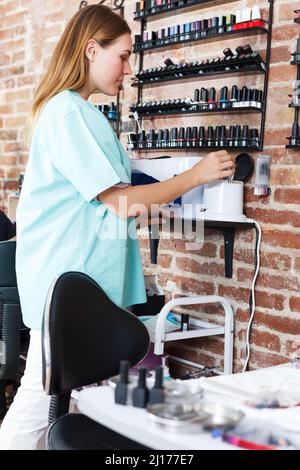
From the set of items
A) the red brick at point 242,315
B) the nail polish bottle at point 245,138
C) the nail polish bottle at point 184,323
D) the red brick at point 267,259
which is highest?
the nail polish bottle at point 245,138

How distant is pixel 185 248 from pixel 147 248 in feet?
0.86

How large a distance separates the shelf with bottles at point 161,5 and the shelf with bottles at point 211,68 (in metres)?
0.21

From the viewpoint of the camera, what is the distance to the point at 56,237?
1.67 metres

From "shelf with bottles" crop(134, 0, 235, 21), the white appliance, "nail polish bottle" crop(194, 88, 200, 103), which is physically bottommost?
the white appliance

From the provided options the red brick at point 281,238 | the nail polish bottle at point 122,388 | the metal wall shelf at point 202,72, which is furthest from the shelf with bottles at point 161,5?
the nail polish bottle at point 122,388

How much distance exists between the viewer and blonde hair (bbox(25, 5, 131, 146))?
5.67 feet

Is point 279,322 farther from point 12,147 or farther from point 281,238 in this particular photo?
point 12,147

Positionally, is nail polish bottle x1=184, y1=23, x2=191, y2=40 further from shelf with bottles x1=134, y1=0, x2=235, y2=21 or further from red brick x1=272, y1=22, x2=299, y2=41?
red brick x1=272, y1=22, x2=299, y2=41

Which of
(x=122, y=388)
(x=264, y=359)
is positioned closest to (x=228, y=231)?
(x=264, y=359)

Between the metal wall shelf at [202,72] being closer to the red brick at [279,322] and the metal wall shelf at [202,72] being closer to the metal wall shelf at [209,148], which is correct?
the metal wall shelf at [209,148]

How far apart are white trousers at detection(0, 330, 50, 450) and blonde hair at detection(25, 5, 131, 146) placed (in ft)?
2.17

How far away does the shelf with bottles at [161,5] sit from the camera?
8.07 ft

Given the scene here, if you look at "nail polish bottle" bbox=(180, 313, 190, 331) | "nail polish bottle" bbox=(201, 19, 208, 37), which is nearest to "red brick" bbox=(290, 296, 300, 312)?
"nail polish bottle" bbox=(180, 313, 190, 331)
